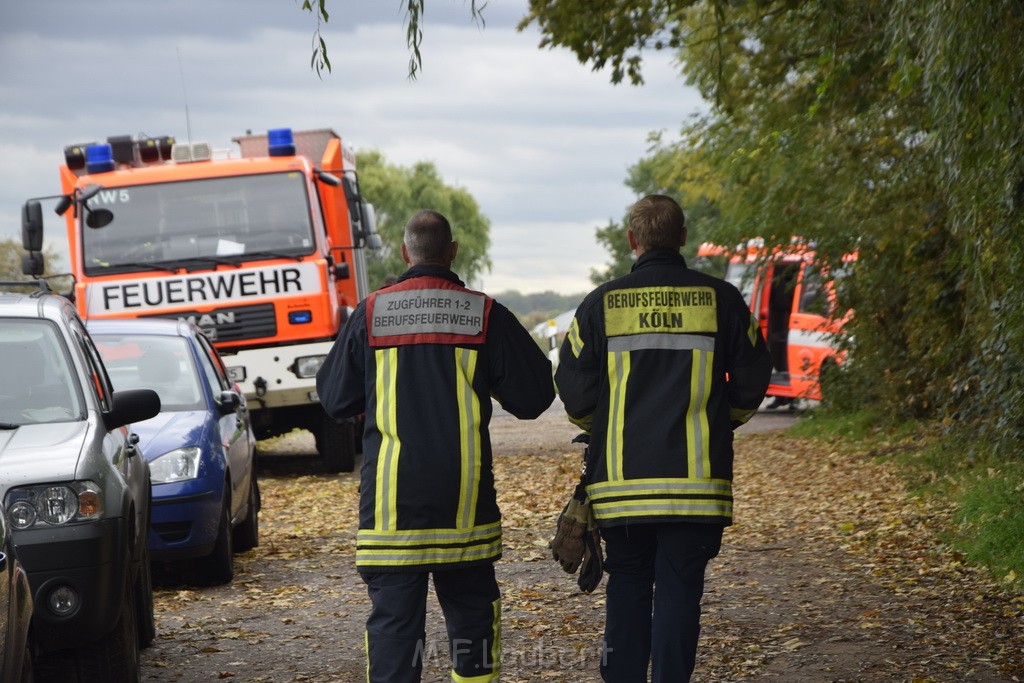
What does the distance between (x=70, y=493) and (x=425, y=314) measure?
5.98ft

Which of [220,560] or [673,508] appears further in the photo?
[220,560]

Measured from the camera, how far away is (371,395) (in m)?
4.79

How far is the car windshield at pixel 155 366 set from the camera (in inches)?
401

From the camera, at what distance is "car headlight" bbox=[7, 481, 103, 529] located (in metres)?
5.59

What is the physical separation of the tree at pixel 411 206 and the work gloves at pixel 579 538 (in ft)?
208

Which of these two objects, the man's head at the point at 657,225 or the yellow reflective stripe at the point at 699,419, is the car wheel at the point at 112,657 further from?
the man's head at the point at 657,225

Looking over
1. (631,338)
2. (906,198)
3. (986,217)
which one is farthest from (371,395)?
(906,198)

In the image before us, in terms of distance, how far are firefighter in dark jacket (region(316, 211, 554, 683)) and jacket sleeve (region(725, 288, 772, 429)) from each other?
66cm

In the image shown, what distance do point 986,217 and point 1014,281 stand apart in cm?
43

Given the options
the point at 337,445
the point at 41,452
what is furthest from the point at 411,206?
the point at 41,452

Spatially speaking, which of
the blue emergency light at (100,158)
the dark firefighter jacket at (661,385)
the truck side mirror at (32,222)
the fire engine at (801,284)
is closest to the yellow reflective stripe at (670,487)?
the dark firefighter jacket at (661,385)

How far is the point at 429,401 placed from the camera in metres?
4.70

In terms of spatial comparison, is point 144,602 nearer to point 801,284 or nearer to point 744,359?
point 744,359

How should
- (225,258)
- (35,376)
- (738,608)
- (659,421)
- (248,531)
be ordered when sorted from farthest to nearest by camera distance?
1. (225,258)
2. (248,531)
3. (738,608)
4. (35,376)
5. (659,421)
